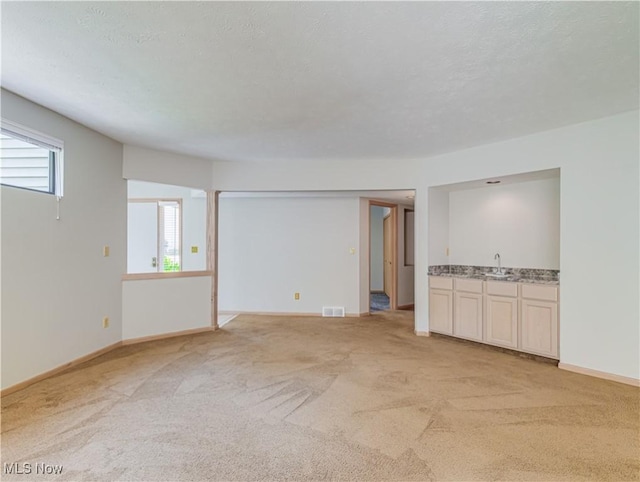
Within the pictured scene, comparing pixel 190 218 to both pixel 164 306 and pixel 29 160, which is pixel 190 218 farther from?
pixel 29 160

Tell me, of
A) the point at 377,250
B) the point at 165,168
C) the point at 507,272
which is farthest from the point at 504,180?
the point at 377,250

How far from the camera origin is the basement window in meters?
2.87

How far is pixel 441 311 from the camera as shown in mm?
4742

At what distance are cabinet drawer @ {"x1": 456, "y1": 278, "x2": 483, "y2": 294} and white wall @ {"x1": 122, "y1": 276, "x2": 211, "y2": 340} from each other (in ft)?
11.5

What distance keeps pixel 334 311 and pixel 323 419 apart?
12.3 ft

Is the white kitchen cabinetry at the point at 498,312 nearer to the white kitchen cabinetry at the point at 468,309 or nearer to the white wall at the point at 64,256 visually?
the white kitchen cabinetry at the point at 468,309

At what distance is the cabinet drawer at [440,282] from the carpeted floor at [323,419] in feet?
3.46

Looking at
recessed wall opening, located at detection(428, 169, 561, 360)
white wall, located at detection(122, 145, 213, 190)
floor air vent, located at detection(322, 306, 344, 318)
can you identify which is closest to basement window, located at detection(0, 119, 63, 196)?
white wall, located at detection(122, 145, 213, 190)

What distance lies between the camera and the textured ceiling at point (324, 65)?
184cm

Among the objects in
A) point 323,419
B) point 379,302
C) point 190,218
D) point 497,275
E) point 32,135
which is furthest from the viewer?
point 379,302

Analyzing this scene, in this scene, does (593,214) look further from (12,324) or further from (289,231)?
(12,324)

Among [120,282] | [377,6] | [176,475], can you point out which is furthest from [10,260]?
[377,6]

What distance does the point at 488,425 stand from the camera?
2.40 meters

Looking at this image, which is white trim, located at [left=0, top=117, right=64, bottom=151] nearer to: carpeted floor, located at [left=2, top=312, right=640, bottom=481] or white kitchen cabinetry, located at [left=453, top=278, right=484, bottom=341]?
carpeted floor, located at [left=2, top=312, right=640, bottom=481]
